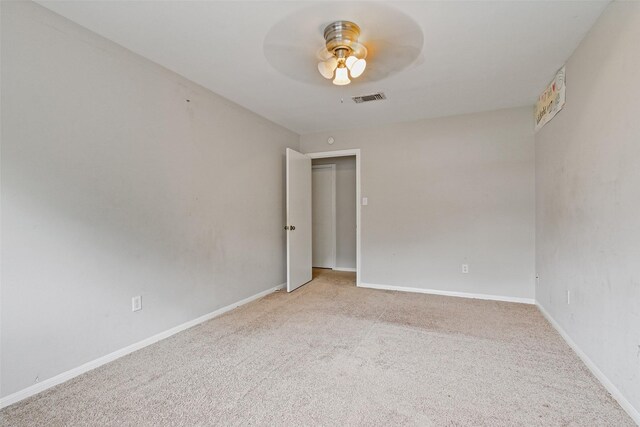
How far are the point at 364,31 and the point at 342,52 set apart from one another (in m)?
0.19

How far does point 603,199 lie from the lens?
1.79 metres

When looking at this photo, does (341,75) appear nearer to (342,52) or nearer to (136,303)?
(342,52)

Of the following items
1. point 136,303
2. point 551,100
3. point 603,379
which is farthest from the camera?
point 551,100

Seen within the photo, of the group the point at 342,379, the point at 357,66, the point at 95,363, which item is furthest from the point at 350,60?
the point at 95,363

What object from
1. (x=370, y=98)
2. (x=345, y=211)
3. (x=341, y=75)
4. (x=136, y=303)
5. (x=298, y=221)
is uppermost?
(x=370, y=98)

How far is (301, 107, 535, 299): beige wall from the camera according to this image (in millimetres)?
3426

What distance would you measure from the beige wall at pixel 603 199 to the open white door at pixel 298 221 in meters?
2.83

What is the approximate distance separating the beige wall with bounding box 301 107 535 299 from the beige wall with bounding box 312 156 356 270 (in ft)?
3.47

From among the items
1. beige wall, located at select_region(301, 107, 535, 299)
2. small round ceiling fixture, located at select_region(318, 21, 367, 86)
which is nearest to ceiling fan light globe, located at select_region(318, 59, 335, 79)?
small round ceiling fixture, located at select_region(318, 21, 367, 86)

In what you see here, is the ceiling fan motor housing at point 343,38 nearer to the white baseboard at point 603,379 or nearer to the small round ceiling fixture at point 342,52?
the small round ceiling fixture at point 342,52

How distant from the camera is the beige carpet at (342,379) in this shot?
1.53 meters

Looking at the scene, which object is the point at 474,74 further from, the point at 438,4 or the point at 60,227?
the point at 60,227

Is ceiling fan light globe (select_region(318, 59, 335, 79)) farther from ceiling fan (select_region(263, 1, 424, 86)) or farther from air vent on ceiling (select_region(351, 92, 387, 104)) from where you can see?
air vent on ceiling (select_region(351, 92, 387, 104))

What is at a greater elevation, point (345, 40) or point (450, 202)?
point (345, 40)
